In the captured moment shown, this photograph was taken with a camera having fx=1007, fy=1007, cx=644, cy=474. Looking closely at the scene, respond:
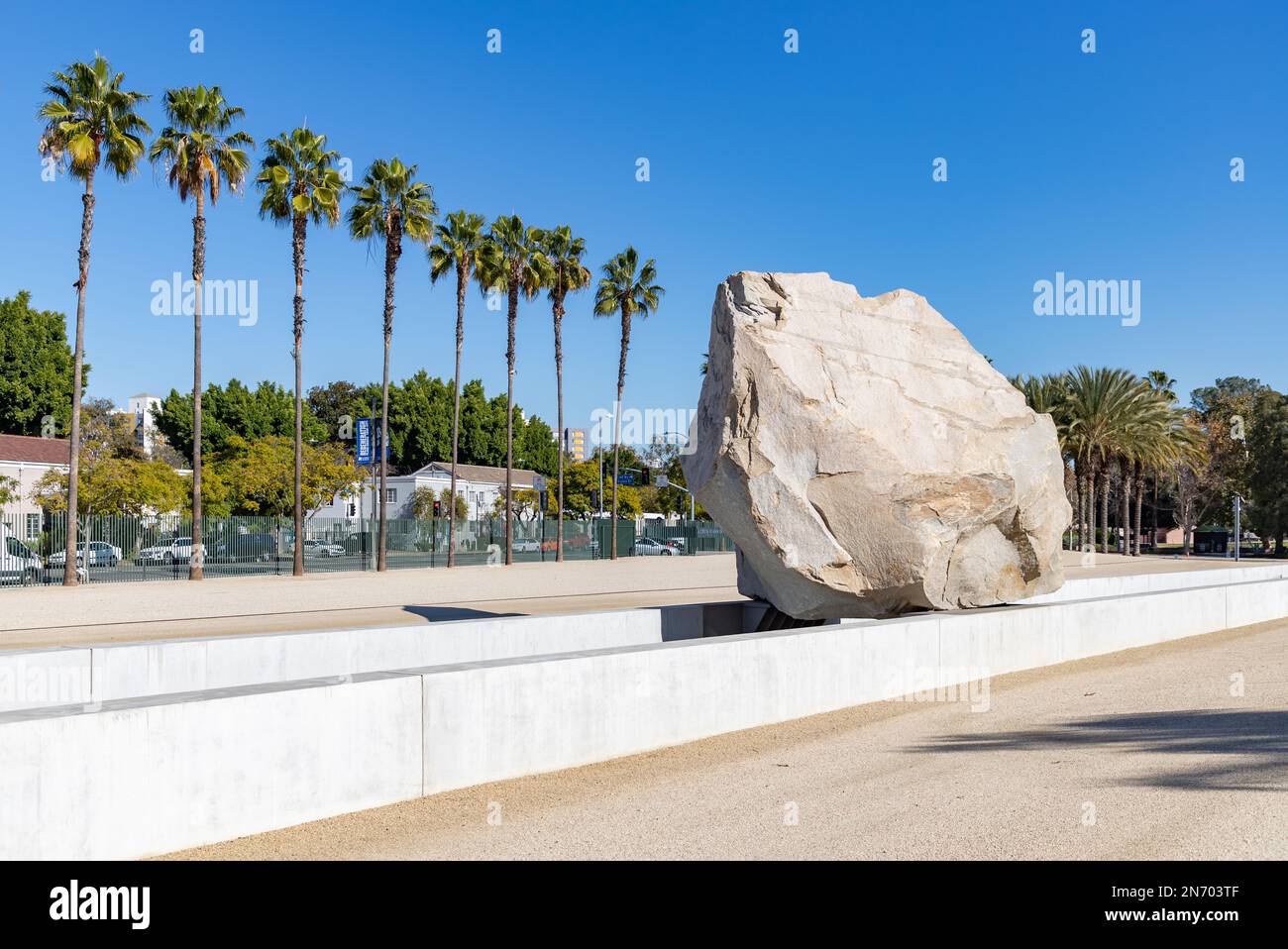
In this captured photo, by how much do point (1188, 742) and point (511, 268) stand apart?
44.2 meters

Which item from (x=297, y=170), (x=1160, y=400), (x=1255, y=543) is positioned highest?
(x=297, y=170)

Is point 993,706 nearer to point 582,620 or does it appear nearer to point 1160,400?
point 582,620

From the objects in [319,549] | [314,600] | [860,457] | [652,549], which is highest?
[860,457]

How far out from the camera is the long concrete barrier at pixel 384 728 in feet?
18.0

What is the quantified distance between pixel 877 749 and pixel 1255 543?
104 metres

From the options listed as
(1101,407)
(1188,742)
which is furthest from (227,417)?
(1188,742)

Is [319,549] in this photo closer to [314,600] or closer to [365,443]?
[365,443]

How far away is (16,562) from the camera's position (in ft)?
102

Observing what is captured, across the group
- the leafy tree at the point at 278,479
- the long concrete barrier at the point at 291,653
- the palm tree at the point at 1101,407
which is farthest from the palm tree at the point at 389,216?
the palm tree at the point at 1101,407

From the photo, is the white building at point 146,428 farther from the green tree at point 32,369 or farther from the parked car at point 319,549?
the parked car at point 319,549

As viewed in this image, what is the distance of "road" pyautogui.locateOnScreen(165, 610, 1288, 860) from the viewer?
19.3 ft

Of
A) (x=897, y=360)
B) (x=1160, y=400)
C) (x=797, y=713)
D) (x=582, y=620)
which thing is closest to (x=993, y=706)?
(x=797, y=713)

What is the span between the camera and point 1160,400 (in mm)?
61938

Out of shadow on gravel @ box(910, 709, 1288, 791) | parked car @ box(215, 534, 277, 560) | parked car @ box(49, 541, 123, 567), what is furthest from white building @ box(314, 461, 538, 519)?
shadow on gravel @ box(910, 709, 1288, 791)
